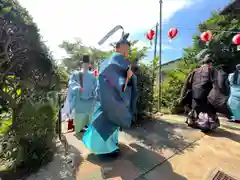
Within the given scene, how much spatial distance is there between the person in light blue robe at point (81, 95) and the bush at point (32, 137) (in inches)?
55.4

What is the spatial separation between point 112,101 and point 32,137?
46.4 inches

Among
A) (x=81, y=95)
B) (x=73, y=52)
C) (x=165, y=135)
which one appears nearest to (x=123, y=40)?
(x=81, y=95)

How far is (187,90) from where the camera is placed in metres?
4.03

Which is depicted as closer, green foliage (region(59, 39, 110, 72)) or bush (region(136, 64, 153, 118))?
bush (region(136, 64, 153, 118))

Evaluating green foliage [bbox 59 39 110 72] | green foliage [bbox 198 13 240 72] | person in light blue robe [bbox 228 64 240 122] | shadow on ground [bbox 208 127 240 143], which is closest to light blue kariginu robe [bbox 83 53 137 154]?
shadow on ground [bbox 208 127 240 143]

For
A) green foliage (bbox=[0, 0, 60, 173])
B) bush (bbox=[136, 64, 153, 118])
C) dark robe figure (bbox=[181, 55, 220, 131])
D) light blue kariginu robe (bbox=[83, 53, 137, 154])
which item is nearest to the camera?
green foliage (bbox=[0, 0, 60, 173])

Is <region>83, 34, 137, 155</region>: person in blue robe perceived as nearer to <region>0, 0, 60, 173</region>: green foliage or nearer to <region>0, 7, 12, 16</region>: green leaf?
<region>0, 0, 60, 173</region>: green foliage

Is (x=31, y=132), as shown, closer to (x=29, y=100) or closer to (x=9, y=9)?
(x=29, y=100)

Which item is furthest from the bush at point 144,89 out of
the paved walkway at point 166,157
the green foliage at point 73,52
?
the green foliage at point 73,52

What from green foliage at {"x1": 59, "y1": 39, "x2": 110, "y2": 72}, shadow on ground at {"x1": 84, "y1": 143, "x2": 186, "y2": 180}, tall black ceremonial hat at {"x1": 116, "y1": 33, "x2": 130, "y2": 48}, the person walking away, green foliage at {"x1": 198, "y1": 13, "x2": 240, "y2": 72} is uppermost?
green foliage at {"x1": 59, "y1": 39, "x2": 110, "y2": 72}

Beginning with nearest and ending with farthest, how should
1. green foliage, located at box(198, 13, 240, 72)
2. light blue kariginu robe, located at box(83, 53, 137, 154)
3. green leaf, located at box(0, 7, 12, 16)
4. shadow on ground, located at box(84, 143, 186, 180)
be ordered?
green leaf, located at box(0, 7, 12, 16), shadow on ground, located at box(84, 143, 186, 180), light blue kariginu robe, located at box(83, 53, 137, 154), green foliage, located at box(198, 13, 240, 72)

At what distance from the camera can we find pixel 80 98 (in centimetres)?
362

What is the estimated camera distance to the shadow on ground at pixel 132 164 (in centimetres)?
206

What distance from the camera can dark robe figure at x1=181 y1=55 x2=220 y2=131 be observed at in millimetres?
3549
